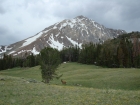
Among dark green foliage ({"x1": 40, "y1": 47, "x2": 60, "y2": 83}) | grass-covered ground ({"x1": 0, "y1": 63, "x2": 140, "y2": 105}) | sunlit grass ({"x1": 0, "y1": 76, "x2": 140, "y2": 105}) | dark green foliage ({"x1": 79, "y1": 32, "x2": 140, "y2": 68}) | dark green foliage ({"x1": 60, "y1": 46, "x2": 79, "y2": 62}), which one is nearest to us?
sunlit grass ({"x1": 0, "y1": 76, "x2": 140, "y2": 105})

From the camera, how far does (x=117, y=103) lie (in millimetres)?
14969

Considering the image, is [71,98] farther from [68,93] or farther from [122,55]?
[122,55]

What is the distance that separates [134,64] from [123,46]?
11953 mm

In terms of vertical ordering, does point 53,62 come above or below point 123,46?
below

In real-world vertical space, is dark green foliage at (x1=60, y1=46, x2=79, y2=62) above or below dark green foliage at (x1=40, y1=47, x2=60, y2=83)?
above

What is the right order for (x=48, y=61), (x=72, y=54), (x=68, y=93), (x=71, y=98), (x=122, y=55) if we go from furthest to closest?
(x=72, y=54) < (x=122, y=55) < (x=48, y=61) < (x=68, y=93) < (x=71, y=98)

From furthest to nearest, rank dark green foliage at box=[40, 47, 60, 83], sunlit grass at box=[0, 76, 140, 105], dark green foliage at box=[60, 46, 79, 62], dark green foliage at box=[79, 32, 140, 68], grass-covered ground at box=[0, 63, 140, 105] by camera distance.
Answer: dark green foliage at box=[60, 46, 79, 62], dark green foliage at box=[79, 32, 140, 68], dark green foliage at box=[40, 47, 60, 83], grass-covered ground at box=[0, 63, 140, 105], sunlit grass at box=[0, 76, 140, 105]

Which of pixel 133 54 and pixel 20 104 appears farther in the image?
pixel 133 54

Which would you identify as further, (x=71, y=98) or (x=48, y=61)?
(x=48, y=61)

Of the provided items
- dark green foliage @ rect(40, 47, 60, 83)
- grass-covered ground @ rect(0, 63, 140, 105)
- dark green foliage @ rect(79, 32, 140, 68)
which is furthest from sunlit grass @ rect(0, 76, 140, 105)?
dark green foliage @ rect(79, 32, 140, 68)

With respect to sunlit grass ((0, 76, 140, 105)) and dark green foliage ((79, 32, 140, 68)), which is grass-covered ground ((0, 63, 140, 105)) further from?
dark green foliage ((79, 32, 140, 68))

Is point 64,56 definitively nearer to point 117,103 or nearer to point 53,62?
point 53,62

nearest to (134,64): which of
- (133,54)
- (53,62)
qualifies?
(133,54)

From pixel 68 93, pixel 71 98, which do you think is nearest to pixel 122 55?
pixel 68 93
